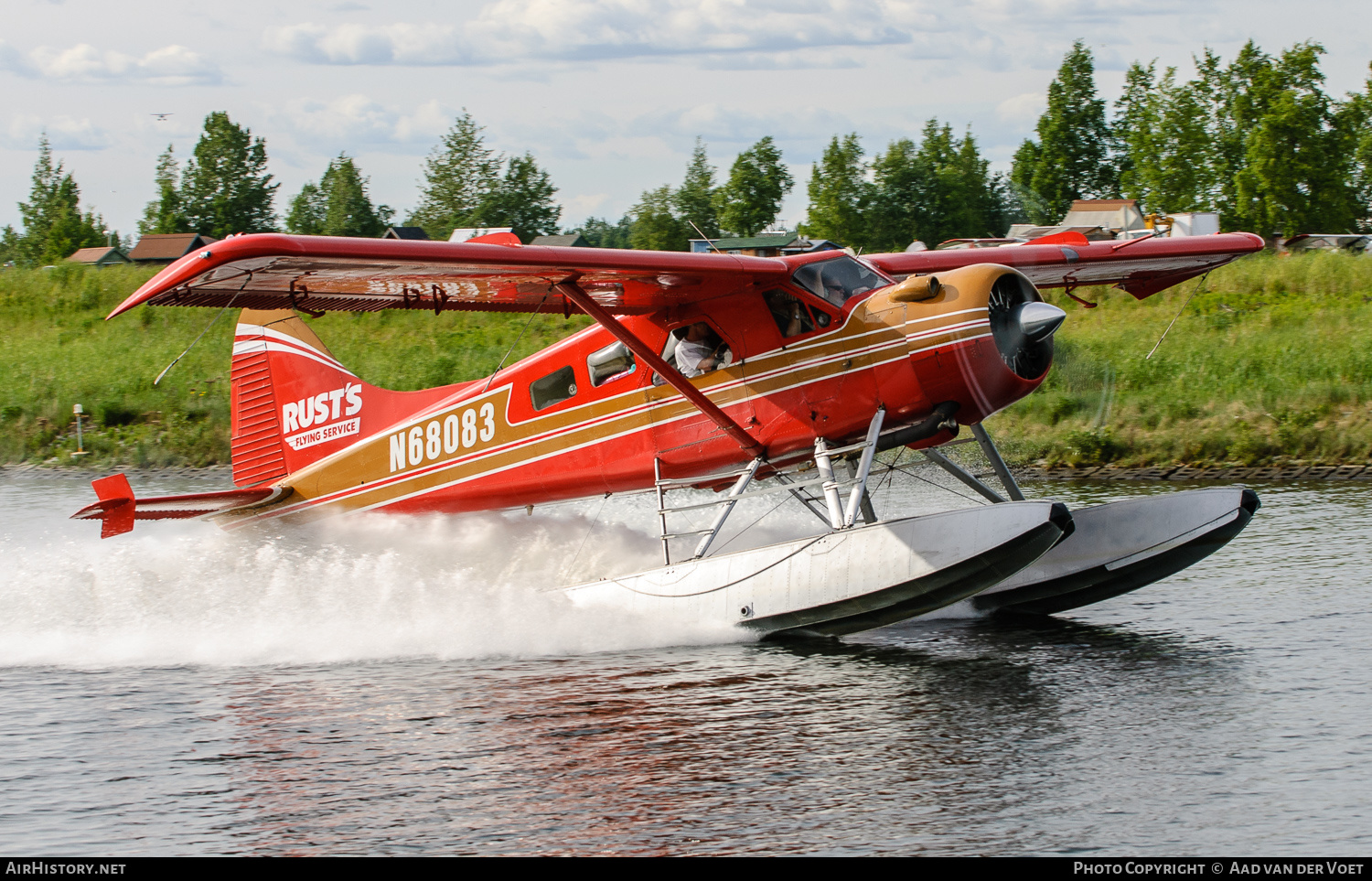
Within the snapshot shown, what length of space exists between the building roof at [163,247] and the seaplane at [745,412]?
165 feet

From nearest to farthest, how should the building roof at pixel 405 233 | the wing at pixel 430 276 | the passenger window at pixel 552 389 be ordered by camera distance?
the wing at pixel 430 276, the passenger window at pixel 552 389, the building roof at pixel 405 233

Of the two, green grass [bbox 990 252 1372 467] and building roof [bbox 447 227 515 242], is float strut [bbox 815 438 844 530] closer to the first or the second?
building roof [bbox 447 227 515 242]

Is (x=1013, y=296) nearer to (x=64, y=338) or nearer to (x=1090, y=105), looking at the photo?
(x=64, y=338)

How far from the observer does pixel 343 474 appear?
36.8ft

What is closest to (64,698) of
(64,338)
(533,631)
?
(533,631)

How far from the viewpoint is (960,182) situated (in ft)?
193

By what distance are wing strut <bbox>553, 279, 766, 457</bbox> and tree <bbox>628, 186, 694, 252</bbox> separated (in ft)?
137

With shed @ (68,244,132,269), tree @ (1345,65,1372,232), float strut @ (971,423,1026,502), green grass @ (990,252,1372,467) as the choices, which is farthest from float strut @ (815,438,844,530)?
shed @ (68,244,132,269)

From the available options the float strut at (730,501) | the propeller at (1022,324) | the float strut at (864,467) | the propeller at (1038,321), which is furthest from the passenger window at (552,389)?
the propeller at (1038,321)

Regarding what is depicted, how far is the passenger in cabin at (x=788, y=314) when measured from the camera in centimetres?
895

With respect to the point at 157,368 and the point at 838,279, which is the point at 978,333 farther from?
the point at 157,368

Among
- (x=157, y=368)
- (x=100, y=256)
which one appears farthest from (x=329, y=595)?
(x=100, y=256)

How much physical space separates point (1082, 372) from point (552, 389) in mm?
13884

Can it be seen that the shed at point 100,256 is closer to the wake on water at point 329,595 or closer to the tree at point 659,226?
the tree at point 659,226
